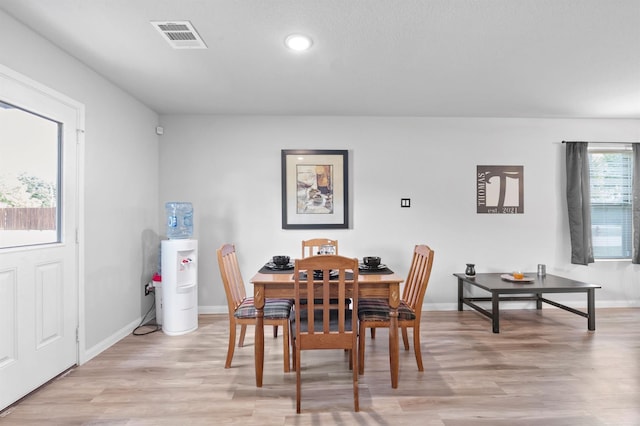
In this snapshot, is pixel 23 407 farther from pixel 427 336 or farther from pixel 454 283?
pixel 454 283

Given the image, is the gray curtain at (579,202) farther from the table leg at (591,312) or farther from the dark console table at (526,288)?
the table leg at (591,312)

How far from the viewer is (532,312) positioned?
4188 millimetres

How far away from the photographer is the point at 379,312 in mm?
2521

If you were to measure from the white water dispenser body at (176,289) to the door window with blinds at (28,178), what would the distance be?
3.38 feet

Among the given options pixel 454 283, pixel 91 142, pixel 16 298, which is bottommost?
pixel 454 283

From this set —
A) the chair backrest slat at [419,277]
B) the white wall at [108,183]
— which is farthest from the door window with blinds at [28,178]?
the chair backrest slat at [419,277]

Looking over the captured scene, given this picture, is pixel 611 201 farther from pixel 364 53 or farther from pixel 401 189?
pixel 364 53

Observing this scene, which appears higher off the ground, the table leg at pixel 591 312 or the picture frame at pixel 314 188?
the picture frame at pixel 314 188

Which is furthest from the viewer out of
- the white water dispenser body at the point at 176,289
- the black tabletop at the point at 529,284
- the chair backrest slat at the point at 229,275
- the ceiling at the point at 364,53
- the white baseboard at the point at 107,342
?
the black tabletop at the point at 529,284

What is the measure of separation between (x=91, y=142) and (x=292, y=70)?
71.8 inches

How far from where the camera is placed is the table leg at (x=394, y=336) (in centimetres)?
233

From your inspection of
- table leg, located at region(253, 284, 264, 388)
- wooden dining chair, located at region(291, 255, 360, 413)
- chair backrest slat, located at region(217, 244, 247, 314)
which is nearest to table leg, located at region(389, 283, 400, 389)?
wooden dining chair, located at region(291, 255, 360, 413)

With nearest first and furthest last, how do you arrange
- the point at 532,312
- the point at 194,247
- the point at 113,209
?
the point at 113,209 < the point at 194,247 < the point at 532,312

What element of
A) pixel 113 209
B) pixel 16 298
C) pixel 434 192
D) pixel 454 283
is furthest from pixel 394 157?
pixel 16 298
